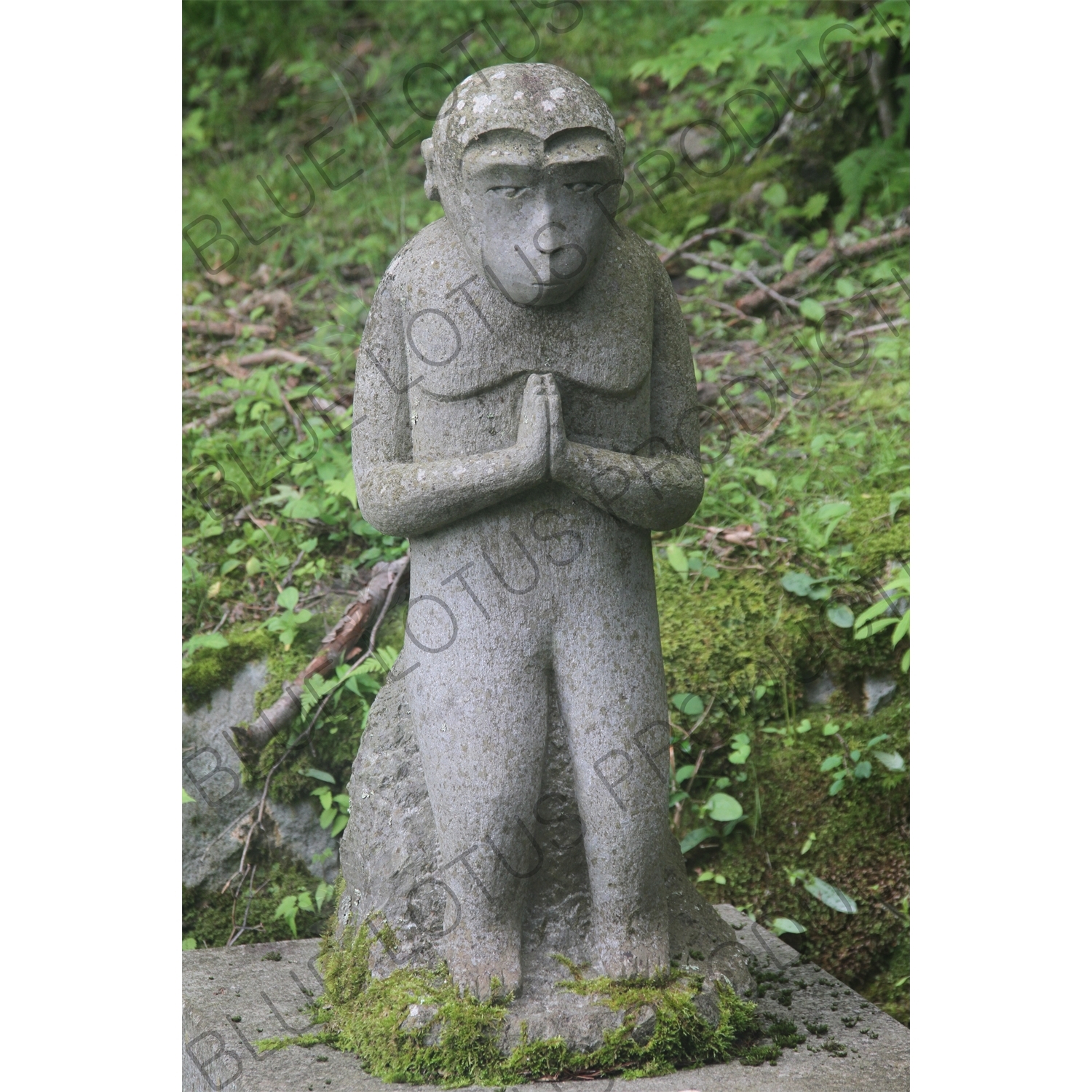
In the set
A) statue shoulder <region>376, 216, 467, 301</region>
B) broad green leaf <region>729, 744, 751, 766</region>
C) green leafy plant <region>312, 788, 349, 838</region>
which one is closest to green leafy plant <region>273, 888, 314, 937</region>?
green leafy plant <region>312, 788, 349, 838</region>

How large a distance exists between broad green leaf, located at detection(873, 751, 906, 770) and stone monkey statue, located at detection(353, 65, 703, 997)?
5.07 feet

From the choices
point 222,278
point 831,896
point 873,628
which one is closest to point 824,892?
point 831,896

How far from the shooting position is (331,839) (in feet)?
15.0

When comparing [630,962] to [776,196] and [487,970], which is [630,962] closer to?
[487,970]

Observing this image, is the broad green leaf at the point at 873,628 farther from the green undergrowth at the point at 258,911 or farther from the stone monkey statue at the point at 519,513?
the green undergrowth at the point at 258,911

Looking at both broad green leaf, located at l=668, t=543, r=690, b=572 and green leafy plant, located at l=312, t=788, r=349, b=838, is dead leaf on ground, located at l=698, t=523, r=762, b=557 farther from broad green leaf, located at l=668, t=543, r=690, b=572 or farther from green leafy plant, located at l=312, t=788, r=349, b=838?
green leafy plant, located at l=312, t=788, r=349, b=838

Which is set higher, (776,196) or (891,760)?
(776,196)

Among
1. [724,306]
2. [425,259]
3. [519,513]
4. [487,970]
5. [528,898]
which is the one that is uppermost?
[724,306]

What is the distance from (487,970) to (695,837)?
1541 millimetres

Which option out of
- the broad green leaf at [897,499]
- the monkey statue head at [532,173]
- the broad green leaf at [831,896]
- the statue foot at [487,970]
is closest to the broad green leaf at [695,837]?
the broad green leaf at [831,896]

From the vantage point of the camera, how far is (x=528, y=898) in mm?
3219

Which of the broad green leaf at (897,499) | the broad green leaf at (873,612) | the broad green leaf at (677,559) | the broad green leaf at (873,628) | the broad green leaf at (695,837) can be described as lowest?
the broad green leaf at (695,837)

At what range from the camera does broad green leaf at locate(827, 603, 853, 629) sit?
15.4 ft

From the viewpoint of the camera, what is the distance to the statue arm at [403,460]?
299 cm
